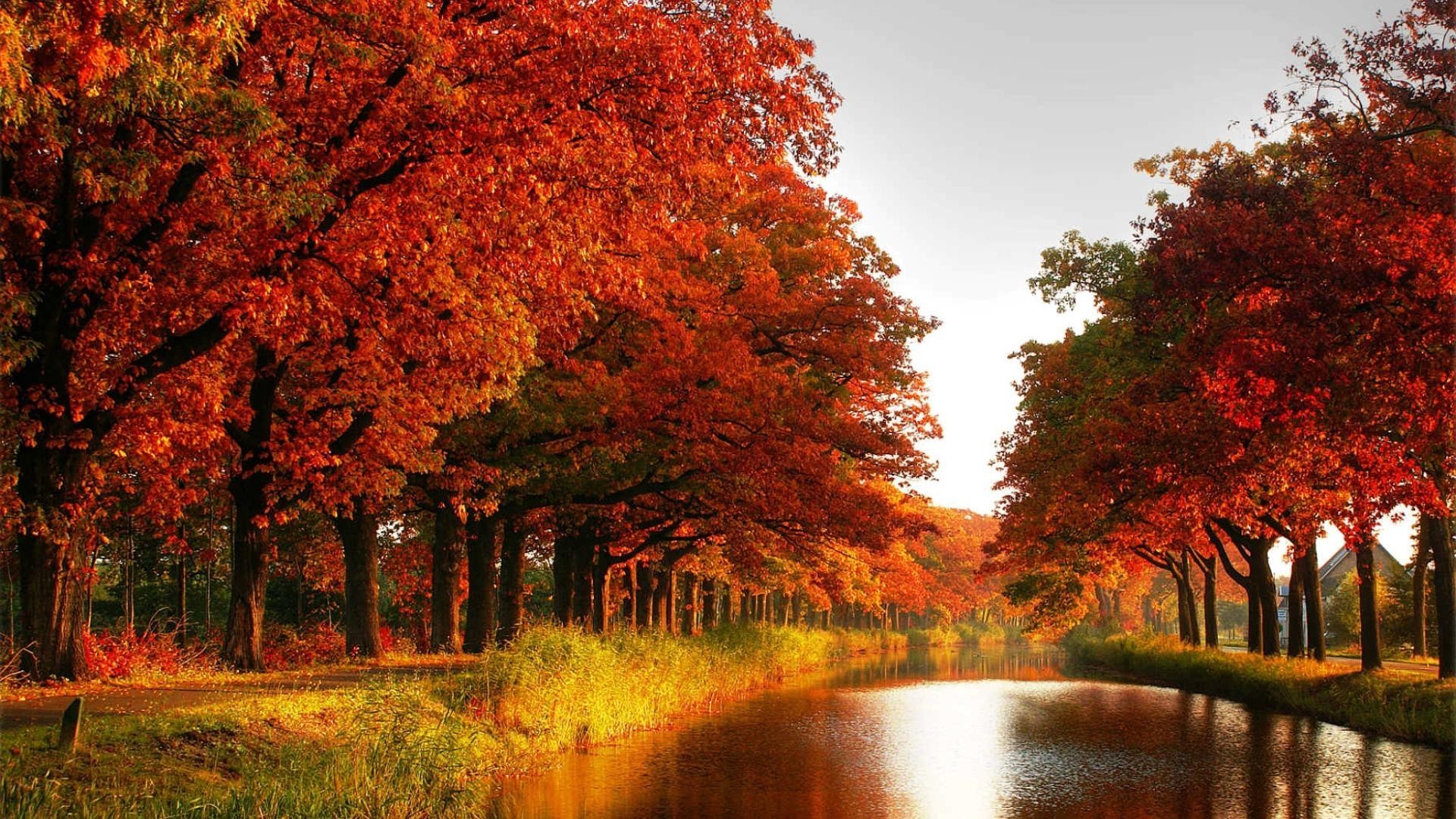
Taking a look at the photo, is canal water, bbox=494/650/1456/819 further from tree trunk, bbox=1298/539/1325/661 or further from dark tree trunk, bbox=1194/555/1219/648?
dark tree trunk, bbox=1194/555/1219/648

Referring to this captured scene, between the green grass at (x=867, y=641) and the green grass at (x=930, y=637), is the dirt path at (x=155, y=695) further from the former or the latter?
the green grass at (x=930, y=637)

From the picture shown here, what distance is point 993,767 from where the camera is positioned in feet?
60.9

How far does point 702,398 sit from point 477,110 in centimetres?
1298

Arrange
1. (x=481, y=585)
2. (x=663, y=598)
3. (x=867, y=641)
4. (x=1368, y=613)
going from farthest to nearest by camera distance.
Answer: (x=867, y=641)
(x=663, y=598)
(x=481, y=585)
(x=1368, y=613)

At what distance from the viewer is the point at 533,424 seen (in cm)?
2370

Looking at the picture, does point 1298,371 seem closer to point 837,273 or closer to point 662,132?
point 662,132

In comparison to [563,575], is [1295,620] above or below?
below

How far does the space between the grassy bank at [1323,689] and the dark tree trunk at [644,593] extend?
64.5 feet

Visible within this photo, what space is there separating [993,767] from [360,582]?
50.4ft

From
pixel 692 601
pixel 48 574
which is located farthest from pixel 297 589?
pixel 48 574

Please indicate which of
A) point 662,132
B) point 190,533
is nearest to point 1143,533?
point 662,132

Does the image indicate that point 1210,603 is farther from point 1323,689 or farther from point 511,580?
point 511,580

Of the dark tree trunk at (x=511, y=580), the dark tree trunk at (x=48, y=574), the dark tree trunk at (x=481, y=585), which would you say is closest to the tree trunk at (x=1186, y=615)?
the dark tree trunk at (x=511, y=580)

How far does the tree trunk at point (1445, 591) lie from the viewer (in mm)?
21456
